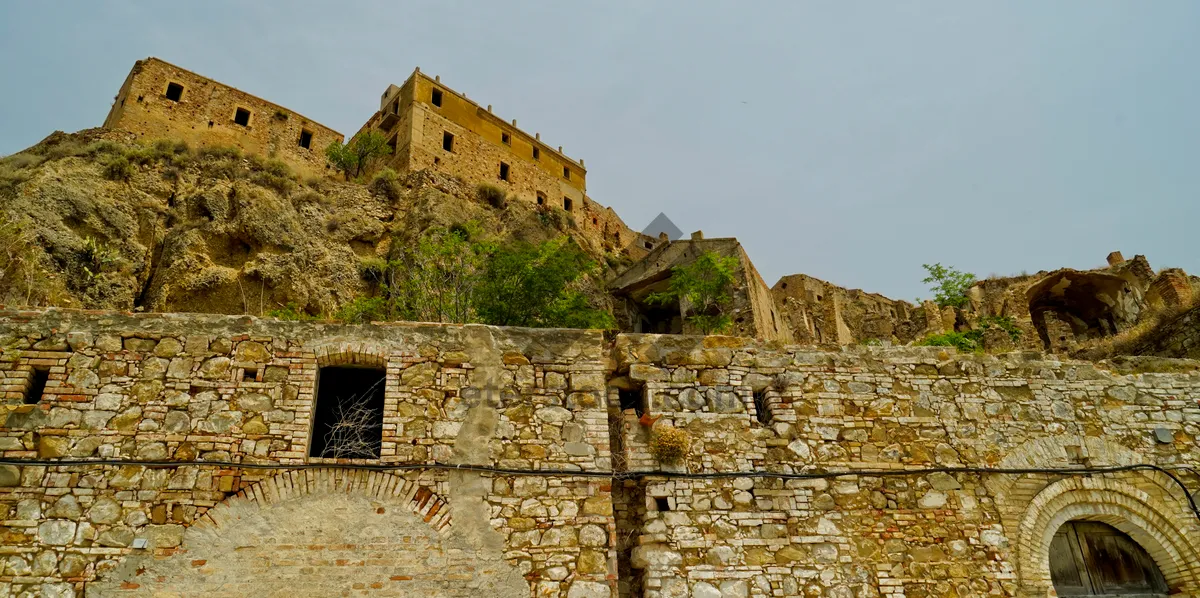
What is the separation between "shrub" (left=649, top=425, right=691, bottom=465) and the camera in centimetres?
693

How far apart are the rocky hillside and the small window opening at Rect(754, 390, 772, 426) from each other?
13.3 m

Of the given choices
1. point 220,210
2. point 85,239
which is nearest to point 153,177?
point 220,210

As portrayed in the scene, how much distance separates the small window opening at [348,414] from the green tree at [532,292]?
20.8 feet

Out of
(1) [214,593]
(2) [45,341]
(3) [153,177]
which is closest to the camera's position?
(1) [214,593]

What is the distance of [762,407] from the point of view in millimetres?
7559

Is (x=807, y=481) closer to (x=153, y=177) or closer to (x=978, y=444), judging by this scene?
(x=978, y=444)

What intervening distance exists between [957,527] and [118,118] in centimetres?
2988

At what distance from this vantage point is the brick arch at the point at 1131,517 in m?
7.14

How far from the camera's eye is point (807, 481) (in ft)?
23.1

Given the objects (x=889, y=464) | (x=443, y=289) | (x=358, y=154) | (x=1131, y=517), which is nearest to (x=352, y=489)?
(x=889, y=464)

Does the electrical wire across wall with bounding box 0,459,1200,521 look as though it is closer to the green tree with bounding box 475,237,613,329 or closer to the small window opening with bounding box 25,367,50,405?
the small window opening with bounding box 25,367,50,405

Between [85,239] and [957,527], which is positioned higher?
[85,239]

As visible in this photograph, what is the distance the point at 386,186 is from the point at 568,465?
22423mm

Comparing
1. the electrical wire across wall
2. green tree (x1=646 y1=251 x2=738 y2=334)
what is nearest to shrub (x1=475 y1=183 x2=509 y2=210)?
green tree (x1=646 y1=251 x2=738 y2=334)
